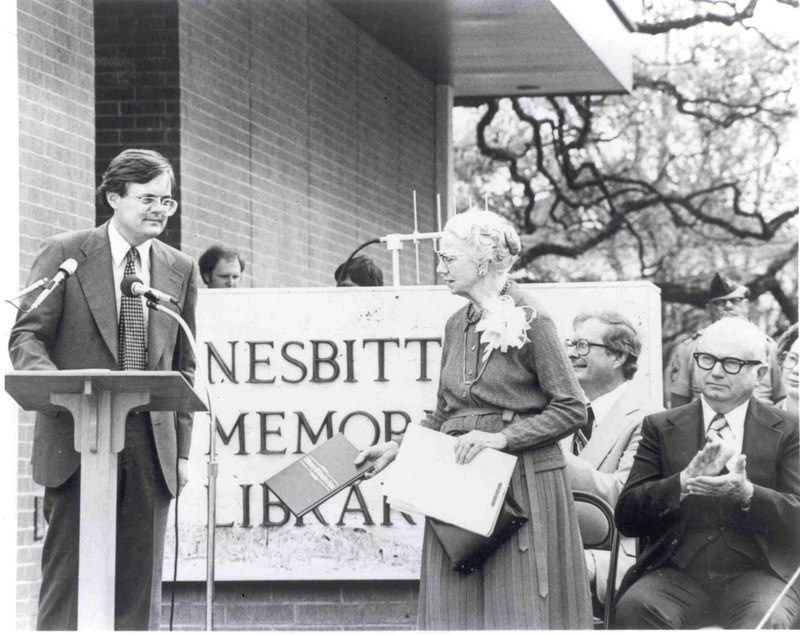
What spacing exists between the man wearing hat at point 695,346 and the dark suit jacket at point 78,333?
12.0ft

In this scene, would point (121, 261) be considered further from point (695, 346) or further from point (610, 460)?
point (695, 346)

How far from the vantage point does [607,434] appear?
19.3 ft

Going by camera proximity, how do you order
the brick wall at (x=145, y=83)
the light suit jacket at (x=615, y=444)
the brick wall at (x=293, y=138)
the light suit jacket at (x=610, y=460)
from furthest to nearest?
the brick wall at (x=293, y=138), the brick wall at (x=145, y=83), the light suit jacket at (x=615, y=444), the light suit jacket at (x=610, y=460)

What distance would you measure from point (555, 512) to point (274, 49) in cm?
608

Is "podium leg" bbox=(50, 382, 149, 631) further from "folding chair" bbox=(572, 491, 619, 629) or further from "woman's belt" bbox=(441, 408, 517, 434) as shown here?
"folding chair" bbox=(572, 491, 619, 629)

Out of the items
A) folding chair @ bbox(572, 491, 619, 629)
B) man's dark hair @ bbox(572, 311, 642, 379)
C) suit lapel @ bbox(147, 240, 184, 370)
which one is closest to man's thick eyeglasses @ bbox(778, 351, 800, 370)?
man's dark hair @ bbox(572, 311, 642, 379)

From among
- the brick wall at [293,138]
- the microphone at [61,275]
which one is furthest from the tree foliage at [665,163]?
the microphone at [61,275]

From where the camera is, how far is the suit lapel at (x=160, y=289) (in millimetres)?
5039

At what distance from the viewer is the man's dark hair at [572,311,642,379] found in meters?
6.14

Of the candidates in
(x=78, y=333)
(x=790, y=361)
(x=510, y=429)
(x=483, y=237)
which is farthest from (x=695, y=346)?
(x=78, y=333)

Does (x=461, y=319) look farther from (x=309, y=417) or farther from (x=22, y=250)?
(x=22, y=250)

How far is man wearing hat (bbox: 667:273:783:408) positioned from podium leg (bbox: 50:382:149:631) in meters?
4.21

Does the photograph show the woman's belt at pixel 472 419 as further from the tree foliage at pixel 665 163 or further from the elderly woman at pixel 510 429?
the tree foliage at pixel 665 163

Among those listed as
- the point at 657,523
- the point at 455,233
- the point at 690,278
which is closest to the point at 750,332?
the point at 657,523
